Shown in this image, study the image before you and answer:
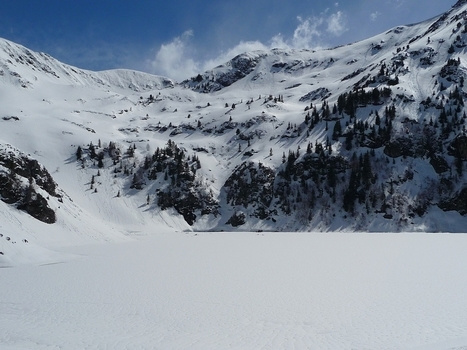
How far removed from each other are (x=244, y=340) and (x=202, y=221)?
295ft

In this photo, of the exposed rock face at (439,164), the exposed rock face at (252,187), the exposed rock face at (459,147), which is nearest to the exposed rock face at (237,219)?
the exposed rock face at (252,187)


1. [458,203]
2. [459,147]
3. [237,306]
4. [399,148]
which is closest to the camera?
[237,306]

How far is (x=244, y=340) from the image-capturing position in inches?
458

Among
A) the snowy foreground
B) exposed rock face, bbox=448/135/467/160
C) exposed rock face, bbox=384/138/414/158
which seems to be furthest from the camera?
exposed rock face, bbox=384/138/414/158

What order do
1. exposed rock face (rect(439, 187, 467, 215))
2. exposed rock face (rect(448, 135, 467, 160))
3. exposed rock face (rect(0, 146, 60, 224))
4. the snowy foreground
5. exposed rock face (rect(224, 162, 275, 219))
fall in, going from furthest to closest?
exposed rock face (rect(224, 162, 275, 219)), exposed rock face (rect(448, 135, 467, 160)), exposed rock face (rect(439, 187, 467, 215)), exposed rock face (rect(0, 146, 60, 224)), the snowy foreground

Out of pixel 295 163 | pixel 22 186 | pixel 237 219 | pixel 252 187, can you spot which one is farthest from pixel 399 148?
pixel 22 186

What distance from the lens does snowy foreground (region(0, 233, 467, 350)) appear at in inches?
457

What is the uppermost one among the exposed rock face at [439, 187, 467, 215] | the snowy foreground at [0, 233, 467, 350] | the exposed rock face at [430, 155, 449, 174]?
the exposed rock face at [430, 155, 449, 174]

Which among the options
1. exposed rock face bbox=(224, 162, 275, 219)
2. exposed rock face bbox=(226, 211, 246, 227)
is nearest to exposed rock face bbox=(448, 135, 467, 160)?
exposed rock face bbox=(224, 162, 275, 219)

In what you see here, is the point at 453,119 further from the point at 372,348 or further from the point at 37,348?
the point at 37,348

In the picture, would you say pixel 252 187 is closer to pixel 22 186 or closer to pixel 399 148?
pixel 399 148

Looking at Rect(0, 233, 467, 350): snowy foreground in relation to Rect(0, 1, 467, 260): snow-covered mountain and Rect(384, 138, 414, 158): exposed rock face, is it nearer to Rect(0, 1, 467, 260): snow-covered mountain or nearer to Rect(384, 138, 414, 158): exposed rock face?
Rect(0, 1, 467, 260): snow-covered mountain

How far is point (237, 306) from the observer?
1584cm

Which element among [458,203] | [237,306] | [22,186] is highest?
[458,203]
